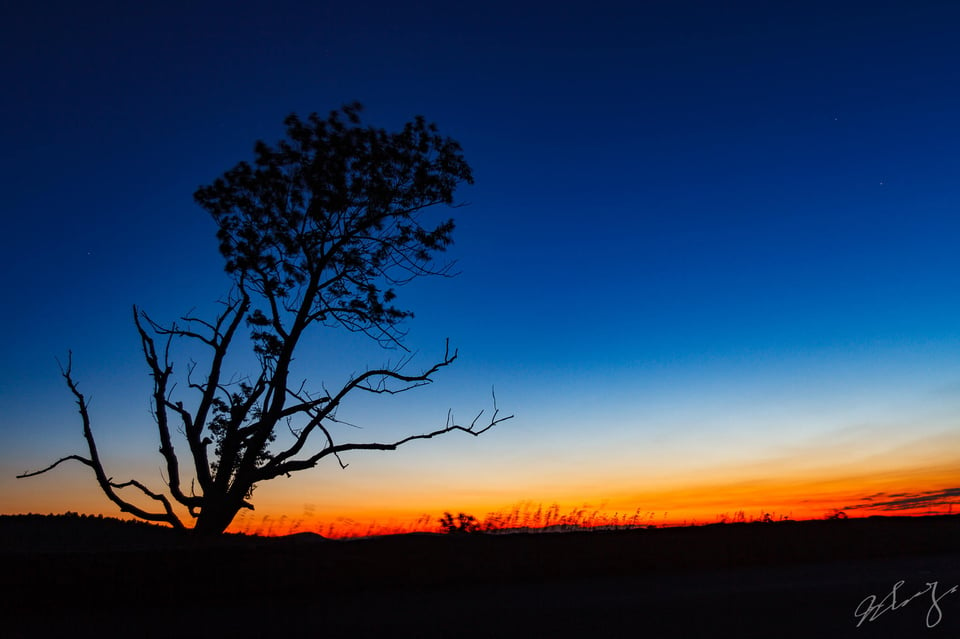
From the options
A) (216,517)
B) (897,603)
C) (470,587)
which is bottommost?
(897,603)

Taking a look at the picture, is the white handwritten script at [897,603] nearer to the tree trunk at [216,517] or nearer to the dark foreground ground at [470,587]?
the dark foreground ground at [470,587]

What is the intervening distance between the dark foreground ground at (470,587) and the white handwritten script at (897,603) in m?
0.03

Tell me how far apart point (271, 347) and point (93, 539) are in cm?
464

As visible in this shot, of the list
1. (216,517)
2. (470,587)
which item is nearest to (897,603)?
(470,587)

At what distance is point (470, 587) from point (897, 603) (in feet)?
16.1

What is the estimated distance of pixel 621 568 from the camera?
9.07 metres

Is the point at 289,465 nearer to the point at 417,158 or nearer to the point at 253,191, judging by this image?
the point at 253,191

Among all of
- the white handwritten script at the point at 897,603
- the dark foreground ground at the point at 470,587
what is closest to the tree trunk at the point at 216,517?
the dark foreground ground at the point at 470,587

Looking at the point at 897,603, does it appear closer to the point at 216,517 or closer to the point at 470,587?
the point at 470,587

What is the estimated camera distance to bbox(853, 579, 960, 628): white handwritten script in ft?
20.8

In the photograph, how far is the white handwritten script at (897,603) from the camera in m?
6.35

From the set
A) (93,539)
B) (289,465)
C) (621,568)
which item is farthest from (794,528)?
(93,539)

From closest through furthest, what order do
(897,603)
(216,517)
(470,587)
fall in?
1. (897,603)
2. (470,587)
3. (216,517)

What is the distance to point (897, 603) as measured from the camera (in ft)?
23.1
